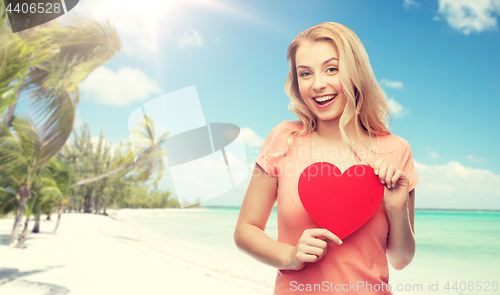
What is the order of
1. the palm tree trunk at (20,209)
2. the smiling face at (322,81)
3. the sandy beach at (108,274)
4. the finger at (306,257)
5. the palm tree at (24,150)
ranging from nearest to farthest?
the finger at (306,257) → the smiling face at (322,81) → the sandy beach at (108,274) → the palm tree at (24,150) → the palm tree trunk at (20,209)

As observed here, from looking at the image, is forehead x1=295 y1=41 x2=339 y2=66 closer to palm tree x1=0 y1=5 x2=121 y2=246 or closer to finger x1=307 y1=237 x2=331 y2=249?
finger x1=307 y1=237 x2=331 y2=249

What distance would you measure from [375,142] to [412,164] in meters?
0.15

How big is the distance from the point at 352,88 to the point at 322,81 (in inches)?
4.0

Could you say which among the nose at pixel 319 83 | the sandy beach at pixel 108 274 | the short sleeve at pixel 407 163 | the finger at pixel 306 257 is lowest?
the sandy beach at pixel 108 274

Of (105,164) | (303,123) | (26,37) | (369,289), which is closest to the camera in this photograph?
(369,289)

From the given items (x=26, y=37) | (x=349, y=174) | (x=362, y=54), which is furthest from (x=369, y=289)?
(x=26, y=37)

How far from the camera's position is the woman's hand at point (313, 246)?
76cm

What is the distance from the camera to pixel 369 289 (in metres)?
0.88

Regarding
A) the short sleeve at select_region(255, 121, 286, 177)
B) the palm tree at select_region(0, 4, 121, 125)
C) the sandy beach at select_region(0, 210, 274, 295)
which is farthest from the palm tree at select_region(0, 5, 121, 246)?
the short sleeve at select_region(255, 121, 286, 177)

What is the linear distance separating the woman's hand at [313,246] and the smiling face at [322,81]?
1.32ft

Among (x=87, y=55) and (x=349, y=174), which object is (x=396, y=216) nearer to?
(x=349, y=174)

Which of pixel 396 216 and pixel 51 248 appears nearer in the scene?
pixel 396 216
